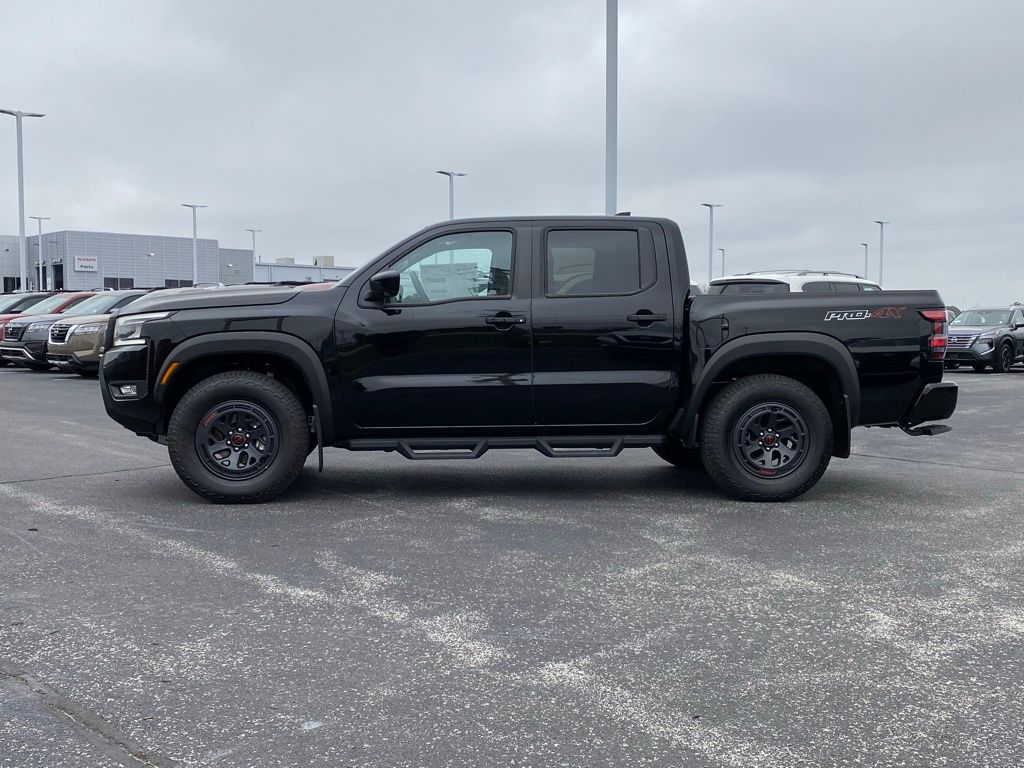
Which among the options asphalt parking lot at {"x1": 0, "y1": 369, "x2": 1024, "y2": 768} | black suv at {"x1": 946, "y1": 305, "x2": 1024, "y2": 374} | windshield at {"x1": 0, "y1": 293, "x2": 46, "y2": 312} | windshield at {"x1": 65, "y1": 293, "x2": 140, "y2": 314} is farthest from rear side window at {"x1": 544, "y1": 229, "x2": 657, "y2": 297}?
windshield at {"x1": 0, "y1": 293, "x2": 46, "y2": 312}

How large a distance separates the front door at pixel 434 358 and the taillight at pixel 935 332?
111 inches

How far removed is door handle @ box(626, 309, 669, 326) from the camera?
22.9 ft

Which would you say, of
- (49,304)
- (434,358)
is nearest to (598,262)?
(434,358)

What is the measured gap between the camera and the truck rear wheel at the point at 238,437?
6871 mm

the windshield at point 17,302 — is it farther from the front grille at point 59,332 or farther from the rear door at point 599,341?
the rear door at point 599,341

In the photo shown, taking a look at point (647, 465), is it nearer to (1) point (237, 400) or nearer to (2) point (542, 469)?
(2) point (542, 469)

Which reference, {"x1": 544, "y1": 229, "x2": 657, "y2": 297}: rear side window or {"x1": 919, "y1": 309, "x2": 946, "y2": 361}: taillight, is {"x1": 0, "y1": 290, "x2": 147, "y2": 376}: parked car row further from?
{"x1": 919, "y1": 309, "x2": 946, "y2": 361}: taillight

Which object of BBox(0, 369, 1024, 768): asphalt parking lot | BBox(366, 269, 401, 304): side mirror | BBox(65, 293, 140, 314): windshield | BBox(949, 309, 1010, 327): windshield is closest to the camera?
BBox(0, 369, 1024, 768): asphalt parking lot

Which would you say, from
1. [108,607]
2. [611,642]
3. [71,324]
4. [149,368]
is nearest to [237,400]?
[149,368]

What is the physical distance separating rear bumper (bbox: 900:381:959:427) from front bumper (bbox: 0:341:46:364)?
1824cm

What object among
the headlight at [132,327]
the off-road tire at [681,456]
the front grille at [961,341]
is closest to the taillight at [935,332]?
the off-road tire at [681,456]

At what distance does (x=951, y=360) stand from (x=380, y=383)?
2097 cm

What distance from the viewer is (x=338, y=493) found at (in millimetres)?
7445

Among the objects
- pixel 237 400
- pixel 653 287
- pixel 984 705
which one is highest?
pixel 653 287
